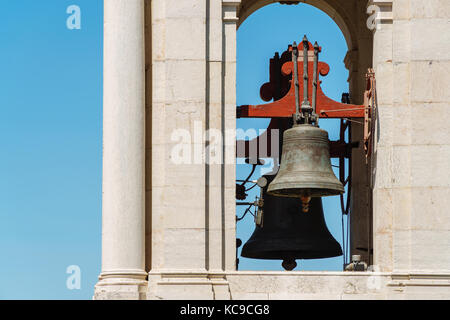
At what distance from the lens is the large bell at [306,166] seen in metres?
Result: 35.9

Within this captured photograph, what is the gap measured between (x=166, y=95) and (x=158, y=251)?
303 cm

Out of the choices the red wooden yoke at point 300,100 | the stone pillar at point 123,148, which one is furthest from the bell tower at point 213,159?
the red wooden yoke at point 300,100

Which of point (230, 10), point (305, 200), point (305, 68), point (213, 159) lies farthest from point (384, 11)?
point (213, 159)

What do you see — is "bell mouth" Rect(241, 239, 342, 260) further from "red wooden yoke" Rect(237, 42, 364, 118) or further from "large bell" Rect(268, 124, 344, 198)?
"red wooden yoke" Rect(237, 42, 364, 118)

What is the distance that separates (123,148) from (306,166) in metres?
3.55

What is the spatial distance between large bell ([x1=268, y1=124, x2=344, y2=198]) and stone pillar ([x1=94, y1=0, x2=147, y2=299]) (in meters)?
2.80

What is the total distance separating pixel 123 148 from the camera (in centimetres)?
3569

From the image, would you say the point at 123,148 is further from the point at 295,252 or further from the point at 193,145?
the point at 295,252

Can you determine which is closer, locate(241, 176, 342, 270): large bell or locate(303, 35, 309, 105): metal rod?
locate(303, 35, 309, 105): metal rod

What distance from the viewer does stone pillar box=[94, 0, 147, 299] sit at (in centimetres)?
3531

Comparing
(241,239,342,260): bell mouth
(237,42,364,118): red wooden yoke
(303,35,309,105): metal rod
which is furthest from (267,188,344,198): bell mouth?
(241,239,342,260): bell mouth

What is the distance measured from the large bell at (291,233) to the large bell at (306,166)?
11.6ft

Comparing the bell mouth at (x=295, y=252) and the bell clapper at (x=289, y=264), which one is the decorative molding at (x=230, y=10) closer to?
the bell mouth at (x=295, y=252)

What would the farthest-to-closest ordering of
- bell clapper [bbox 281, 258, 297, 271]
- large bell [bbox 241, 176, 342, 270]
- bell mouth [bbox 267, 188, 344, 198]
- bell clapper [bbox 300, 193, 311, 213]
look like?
bell clapper [bbox 281, 258, 297, 271] → large bell [bbox 241, 176, 342, 270] → bell clapper [bbox 300, 193, 311, 213] → bell mouth [bbox 267, 188, 344, 198]
